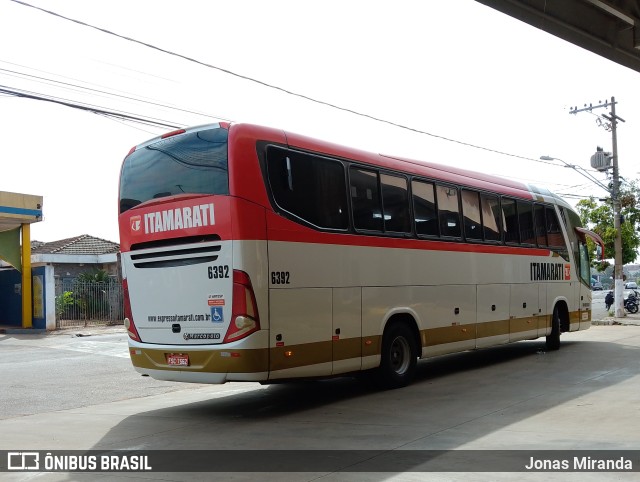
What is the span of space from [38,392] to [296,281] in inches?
253


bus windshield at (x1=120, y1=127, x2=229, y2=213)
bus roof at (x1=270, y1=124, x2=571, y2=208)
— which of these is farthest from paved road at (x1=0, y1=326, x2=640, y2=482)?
bus roof at (x1=270, y1=124, x2=571, y2=208)

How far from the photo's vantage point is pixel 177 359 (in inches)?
363

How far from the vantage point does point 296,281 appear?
9.30m

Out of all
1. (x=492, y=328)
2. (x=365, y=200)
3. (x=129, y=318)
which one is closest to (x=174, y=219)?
(x=129, y=318)

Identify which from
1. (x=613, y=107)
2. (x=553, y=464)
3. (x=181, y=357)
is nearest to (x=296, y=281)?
(x=181, y=357)

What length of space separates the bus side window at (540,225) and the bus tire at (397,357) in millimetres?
5774

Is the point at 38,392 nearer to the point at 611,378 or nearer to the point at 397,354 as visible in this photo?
the point at 397,354

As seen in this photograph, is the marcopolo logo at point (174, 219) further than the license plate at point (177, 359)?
No

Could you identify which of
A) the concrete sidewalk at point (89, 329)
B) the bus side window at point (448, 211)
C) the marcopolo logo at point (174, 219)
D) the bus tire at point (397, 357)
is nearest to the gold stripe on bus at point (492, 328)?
the bus side window at point (448, 211)

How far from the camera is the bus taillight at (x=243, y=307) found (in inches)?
340

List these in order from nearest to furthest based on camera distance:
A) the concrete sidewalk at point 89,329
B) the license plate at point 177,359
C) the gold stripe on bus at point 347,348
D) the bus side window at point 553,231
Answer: the license plate at point 177,359 → the gold stripe on bus at point 347,348 → the bus side window at point 553,231 → the concrete sidewalk at point 89,329

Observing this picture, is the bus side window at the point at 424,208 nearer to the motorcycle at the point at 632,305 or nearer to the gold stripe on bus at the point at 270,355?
the gold stripe on bus at the point at 270,355

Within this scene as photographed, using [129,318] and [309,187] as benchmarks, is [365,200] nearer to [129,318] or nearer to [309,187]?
[309,187]

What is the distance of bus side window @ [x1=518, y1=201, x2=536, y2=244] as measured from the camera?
15.2 metres
